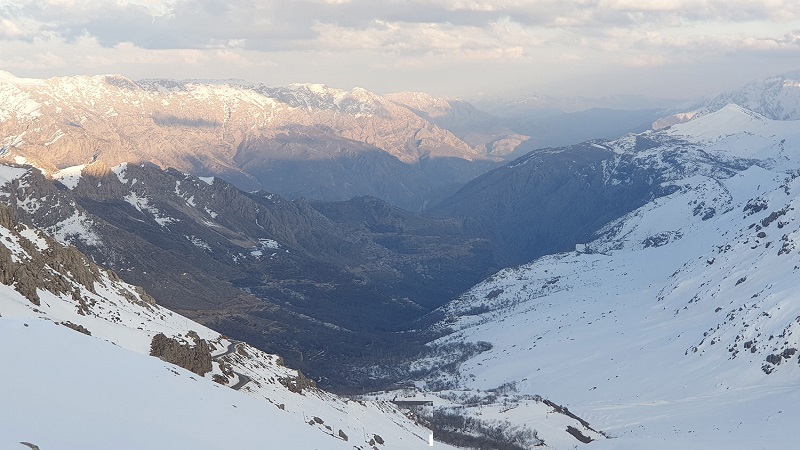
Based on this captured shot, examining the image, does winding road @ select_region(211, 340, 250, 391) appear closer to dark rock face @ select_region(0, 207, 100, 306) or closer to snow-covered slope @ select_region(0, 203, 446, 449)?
snow-covered slope @ select_region(0, 203, 446, 449)

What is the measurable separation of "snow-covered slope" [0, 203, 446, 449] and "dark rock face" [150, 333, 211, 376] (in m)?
0.13

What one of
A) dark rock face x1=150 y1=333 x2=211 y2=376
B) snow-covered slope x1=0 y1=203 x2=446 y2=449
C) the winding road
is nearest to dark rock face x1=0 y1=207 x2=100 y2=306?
snow-covered slope x1=0 y1=203 x2=446 y2=449

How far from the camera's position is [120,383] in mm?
43969

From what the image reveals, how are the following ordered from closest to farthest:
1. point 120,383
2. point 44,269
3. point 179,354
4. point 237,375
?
point 120,383, point 179,354, point 237,375, point 44,269

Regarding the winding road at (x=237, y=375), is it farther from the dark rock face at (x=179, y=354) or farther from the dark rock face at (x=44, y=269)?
the dark rock face at (x=44, y=269)

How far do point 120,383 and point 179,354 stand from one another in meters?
27.6

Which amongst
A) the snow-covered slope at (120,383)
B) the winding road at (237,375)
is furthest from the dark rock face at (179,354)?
the winding road at (237,375)

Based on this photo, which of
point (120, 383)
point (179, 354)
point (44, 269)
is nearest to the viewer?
point (120, 383)

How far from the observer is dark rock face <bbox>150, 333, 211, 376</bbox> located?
6988 centimetres

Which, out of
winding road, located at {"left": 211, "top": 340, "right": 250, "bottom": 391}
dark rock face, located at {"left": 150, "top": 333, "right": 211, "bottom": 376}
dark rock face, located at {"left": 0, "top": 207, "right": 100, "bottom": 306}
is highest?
dark rock face, located at {"left": 0, "top": 207, "right": 100, "bottom": 306}

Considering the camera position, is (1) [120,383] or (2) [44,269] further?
(2) [44,269]

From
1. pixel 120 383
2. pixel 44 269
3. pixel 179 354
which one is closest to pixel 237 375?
pixel 179 354

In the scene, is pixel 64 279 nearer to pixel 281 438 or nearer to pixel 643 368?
pixel 281 438

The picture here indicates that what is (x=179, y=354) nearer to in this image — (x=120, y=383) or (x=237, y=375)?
(x=237, y=375)
